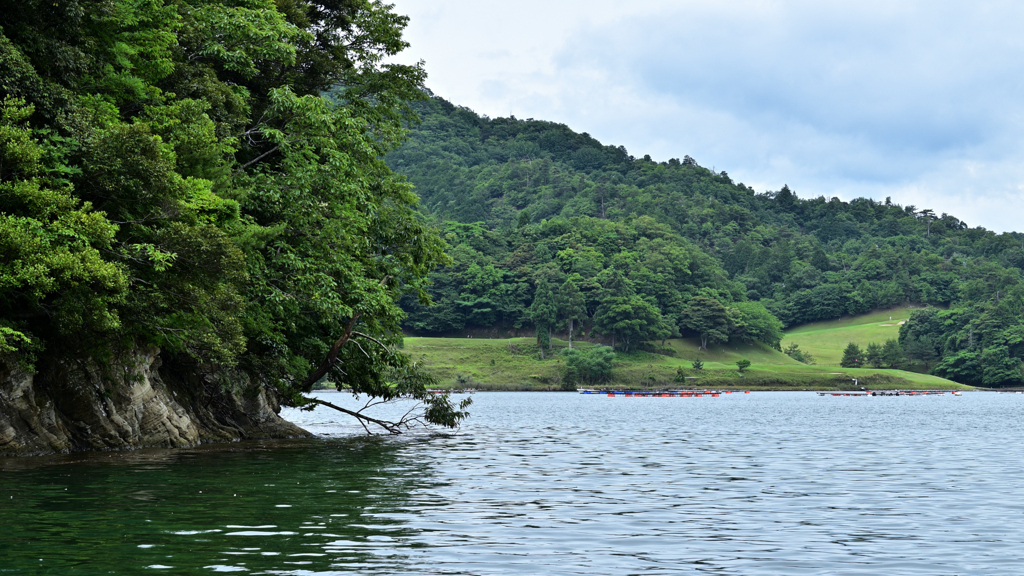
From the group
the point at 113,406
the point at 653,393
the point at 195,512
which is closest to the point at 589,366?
the point at 653,393

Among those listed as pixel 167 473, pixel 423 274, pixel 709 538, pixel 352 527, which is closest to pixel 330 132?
pixel 423 274

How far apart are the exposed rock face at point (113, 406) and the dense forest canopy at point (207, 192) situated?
2.63 feet

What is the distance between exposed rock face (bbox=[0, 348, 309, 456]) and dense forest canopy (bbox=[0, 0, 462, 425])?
2.63 feet

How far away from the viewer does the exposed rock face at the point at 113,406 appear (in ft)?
98.4

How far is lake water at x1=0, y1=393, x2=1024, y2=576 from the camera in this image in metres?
14.9

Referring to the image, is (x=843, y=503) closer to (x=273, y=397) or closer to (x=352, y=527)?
(x=352, y=527)

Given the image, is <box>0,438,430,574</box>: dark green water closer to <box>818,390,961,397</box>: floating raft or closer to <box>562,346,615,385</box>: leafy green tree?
<box>562,346,615,385</box>: leafy green tree

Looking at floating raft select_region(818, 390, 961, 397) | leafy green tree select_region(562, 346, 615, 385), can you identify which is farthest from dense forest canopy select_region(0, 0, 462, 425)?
floating raft select_region(818, 390, 961, 397)

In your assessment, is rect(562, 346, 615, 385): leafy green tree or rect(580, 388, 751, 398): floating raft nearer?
rect(580, 388, 751, 398): floating raft

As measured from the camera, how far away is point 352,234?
4206 centimetres

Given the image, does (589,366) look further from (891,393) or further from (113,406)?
(113,406)

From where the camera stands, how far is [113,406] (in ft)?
112

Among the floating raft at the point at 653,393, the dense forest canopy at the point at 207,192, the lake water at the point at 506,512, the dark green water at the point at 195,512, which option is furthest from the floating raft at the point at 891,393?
the dark green water at the point at 195,512

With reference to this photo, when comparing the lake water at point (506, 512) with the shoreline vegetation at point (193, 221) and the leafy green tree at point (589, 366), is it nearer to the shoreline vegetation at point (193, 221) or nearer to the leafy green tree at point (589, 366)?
the shoreline vegetation at point (193, 221)
